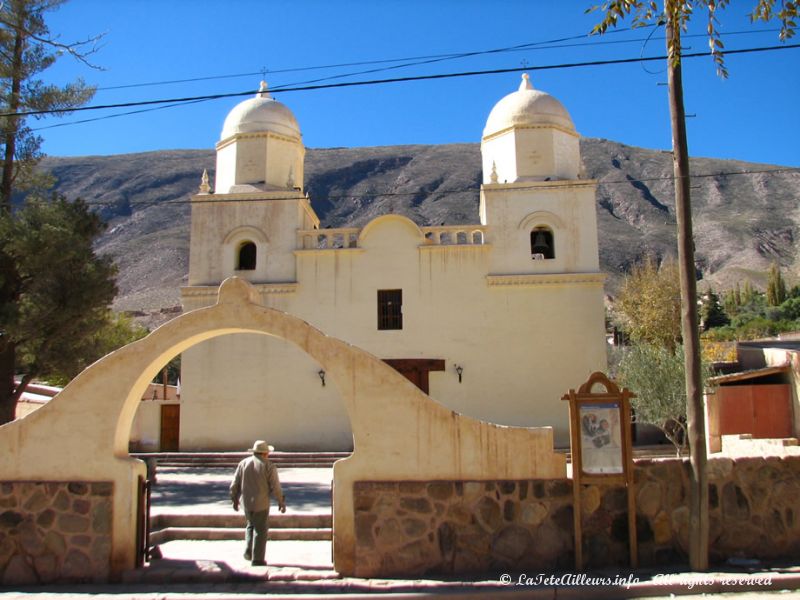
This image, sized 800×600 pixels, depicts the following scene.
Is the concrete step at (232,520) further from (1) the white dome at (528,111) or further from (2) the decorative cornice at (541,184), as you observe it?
(1) the white dome at (528,111)

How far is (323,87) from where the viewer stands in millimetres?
9133

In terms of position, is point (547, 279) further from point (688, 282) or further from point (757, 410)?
point (688, 282)

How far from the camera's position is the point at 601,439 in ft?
24.2

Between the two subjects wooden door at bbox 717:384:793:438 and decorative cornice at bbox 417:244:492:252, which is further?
decorative cornice at bbox 417:244:492:252

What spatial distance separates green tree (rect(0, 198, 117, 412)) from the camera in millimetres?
13016

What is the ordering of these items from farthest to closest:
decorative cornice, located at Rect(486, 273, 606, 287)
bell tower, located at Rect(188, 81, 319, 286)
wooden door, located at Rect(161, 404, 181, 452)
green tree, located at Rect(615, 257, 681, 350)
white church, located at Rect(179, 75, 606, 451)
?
green tree, located at Rect(615, 257, 681, 350) → wooden door, located at Rect(161, 404, 181, 452) → bell tower, located at Rect(188, 81, 319, 286) → decorative cornice, located at Rect(486, 273, 606, 287) → white church, located at Rect(179, 75, 606, 451)

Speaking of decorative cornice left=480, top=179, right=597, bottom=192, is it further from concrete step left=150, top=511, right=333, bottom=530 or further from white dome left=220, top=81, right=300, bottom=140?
concrete step left=150, top=511, right=333, bottom=530

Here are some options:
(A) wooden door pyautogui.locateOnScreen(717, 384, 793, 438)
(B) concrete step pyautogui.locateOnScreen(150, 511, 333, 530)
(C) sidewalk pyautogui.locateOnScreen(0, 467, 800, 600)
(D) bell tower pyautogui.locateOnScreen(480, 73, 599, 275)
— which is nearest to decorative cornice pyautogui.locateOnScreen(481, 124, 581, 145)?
(D) bell tower pyautogui.locateOnScreen(480, 73, 599, 275)

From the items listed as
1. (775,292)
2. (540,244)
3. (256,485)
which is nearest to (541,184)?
(540,244)

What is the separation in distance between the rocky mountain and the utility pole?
53312 mm

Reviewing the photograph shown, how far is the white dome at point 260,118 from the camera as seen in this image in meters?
20.7

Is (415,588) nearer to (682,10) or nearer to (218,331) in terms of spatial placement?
(218,331)

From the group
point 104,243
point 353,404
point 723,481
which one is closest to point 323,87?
point 353,404

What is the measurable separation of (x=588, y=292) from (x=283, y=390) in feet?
29.6
